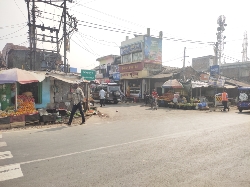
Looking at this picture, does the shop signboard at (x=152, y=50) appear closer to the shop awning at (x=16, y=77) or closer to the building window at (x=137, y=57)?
the building window at (x=137, y=57)

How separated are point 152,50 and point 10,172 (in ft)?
92.2

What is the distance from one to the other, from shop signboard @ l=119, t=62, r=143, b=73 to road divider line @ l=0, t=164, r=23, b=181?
25.6 m

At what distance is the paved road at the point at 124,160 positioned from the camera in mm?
3906

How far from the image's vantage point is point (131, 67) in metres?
31.0

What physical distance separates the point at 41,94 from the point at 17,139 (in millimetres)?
6909

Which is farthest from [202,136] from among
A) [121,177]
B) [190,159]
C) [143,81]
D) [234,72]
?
[234,72]

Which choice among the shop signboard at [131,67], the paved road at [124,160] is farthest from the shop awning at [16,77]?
the shop signboard at [131,67]

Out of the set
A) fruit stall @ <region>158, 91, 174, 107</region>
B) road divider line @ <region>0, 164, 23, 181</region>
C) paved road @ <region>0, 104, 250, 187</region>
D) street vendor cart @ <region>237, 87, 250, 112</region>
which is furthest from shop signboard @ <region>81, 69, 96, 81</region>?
street vendor cart @ <region>237, 87, 250, 112</region>

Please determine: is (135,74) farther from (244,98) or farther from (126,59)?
(244,98)

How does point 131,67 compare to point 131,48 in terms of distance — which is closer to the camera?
point 131,67

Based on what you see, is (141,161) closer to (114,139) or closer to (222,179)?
(222,179)

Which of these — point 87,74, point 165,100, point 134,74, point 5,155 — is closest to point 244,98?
point 165,100

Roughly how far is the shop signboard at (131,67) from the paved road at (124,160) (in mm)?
22057

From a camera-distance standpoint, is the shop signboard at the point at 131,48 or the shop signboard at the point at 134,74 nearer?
the shop signboard at the point at 134,74
